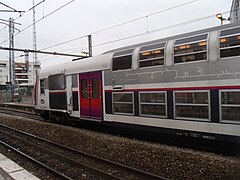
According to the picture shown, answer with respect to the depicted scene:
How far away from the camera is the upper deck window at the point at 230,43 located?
6.31m

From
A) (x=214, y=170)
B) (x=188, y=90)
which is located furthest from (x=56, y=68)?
(x=214, y=170)

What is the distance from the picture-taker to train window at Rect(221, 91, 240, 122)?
6191 mm

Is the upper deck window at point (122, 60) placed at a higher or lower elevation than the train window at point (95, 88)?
higher

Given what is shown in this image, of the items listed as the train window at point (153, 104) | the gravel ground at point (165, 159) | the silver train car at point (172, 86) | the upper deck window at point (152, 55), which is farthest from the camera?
the upper deck window at point (152, 55)

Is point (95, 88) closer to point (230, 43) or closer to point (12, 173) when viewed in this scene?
point (12, 173)

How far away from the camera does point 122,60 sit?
9562 mm

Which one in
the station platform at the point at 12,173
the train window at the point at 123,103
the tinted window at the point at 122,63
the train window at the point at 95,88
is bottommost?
the station platform at the point at 12,173

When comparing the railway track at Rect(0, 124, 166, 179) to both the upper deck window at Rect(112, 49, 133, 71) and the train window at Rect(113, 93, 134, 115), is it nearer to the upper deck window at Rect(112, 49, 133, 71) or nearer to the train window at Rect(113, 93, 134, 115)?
the train window at Rect(113, 93, 134, 115)

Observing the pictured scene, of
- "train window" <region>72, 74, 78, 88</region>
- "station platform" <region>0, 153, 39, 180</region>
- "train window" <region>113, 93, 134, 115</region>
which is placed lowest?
"station platform" <region>0, 153, 39, 180</region>

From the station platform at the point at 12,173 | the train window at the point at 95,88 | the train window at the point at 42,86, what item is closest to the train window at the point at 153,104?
the train window at the point at 95,88

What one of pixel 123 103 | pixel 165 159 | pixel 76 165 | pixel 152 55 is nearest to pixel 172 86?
pixel 152 55

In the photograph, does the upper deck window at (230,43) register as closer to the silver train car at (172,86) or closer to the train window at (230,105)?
the silver train car at (172,86)

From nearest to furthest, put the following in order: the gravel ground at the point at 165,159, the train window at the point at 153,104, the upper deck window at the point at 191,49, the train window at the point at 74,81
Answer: the gravel ground at the point at 165,159 → the upper deck window at the point at 191,49 → the train window at the point at 153,104 → the train window at the point at 74,81

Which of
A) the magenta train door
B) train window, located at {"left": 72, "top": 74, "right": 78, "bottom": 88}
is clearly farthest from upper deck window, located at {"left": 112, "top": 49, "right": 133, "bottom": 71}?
train window, located at {"left": 72, "top": 74, "right": 78, "bottom": 88}
